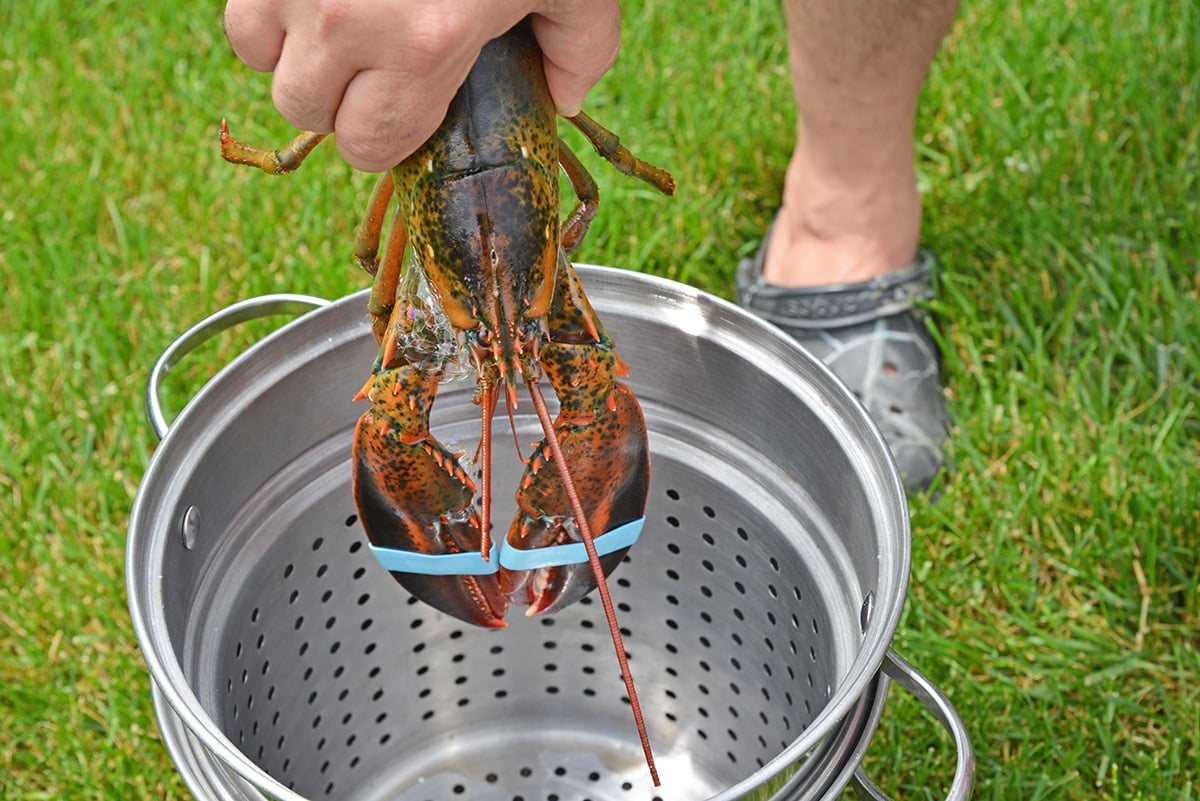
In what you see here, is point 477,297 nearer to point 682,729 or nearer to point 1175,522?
point 682,729

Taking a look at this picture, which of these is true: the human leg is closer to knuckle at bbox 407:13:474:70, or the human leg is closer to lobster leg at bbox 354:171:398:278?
lobster leg at bbox 354:171:398:278

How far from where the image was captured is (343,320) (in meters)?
1.52

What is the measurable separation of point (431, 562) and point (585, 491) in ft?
0.69

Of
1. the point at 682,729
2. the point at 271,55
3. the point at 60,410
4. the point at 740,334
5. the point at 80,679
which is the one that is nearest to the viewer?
the point at 271,55

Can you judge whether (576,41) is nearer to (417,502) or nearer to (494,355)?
(494,355)

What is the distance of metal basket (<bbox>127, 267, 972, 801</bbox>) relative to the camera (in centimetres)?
127

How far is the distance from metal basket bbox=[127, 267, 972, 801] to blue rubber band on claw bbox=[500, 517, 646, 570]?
194 millimetres

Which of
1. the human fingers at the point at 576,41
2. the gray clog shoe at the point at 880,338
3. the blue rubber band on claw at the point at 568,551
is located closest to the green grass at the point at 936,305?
the gray clog shoe at the point at 880,338

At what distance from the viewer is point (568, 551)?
4.83 feet

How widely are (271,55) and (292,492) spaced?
2.08ft

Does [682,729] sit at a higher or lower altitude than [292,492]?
lower

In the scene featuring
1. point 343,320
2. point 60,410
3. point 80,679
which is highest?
point 343,320

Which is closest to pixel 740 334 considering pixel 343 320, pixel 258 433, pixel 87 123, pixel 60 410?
pixel 343 320

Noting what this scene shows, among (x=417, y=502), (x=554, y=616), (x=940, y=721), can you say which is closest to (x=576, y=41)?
(x=417, y=502)
